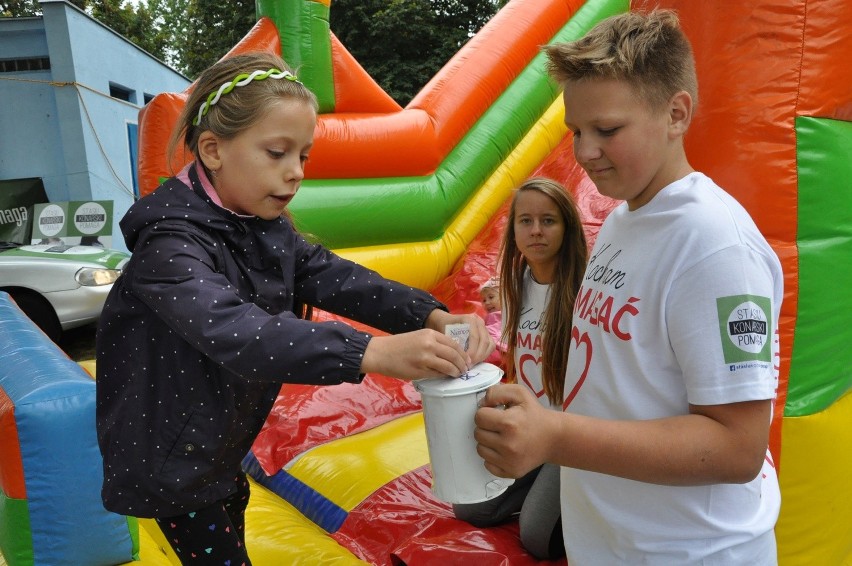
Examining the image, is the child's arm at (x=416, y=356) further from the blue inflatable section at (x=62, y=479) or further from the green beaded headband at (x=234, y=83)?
the blue inflatable section at (x=62, y=479)

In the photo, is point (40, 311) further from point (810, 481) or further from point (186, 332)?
point (810, 481)

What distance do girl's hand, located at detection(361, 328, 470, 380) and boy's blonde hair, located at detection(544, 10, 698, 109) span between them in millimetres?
397

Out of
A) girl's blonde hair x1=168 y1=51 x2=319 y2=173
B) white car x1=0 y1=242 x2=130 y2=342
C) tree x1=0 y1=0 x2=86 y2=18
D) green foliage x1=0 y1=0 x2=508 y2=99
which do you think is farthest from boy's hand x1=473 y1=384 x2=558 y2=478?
tree x1=0 y1=0 x2=86 y2=18

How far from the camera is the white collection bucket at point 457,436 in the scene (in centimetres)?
85

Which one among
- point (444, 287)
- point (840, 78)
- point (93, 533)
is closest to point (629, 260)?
point (840, 78)

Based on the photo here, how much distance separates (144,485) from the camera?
1.13 metres

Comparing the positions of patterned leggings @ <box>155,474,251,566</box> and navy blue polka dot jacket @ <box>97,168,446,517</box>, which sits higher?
navy blue polka dot jacket @ <box>97,168,446,517</box>

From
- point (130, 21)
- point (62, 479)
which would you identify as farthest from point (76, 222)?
point (130, 21)

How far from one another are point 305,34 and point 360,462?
2037mm

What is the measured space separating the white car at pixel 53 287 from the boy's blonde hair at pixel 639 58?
4769mm

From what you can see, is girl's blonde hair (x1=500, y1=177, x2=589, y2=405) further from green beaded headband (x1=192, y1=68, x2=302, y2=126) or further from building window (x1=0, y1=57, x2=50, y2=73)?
building window (x1=0, y1=57, x2=50, y2=73)

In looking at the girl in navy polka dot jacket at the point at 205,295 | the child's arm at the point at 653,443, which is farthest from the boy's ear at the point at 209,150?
the child's arm at the point at 653,443

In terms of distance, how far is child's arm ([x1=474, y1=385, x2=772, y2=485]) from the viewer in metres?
0.80

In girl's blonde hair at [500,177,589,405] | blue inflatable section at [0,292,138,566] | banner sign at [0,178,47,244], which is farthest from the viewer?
banner sign at [0,178,47,244]
